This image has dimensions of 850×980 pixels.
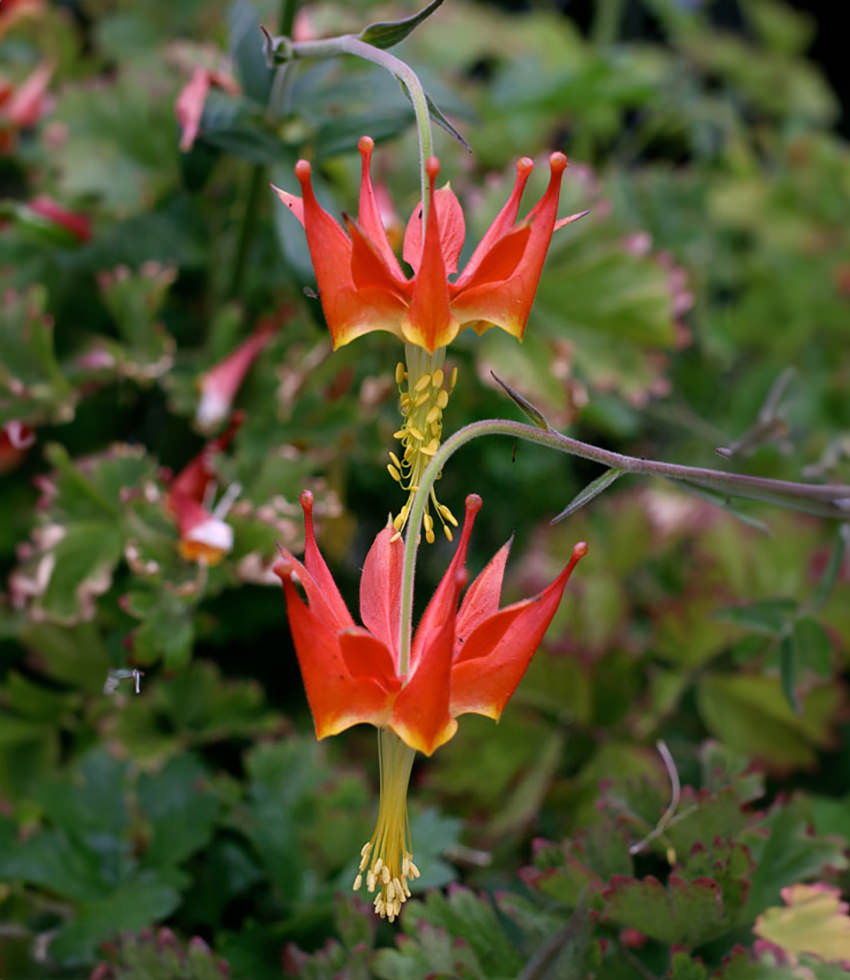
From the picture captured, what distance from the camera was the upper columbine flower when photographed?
0.43m

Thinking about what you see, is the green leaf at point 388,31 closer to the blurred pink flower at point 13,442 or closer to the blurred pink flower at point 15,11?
the blurred pink flower at point 13,442

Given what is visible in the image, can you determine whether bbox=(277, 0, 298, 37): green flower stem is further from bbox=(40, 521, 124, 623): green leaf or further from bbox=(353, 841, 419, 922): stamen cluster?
bbox=(353, 841, 419, 922): stamen cluster

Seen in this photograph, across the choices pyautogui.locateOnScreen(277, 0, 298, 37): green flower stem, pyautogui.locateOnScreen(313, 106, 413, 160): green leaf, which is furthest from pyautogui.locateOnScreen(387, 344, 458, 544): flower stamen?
pyautogui.locateOnScreen(277, 0, 298, 37): green flower stem

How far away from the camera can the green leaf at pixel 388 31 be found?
0.49m

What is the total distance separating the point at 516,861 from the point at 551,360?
1.37 ft

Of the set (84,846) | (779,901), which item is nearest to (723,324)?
(779,901)

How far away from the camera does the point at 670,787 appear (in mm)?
614

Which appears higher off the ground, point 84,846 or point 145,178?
point 145,178

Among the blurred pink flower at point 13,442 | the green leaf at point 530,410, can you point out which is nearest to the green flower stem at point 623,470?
the green leaf at point 530,410

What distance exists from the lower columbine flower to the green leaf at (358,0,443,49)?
0.25 meters

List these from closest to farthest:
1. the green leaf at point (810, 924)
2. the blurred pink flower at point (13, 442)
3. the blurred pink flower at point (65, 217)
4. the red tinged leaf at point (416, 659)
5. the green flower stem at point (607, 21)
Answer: the red tinged leaf at point (416, 659) < the green leaf at point (810, 924) < the blurred pink flower at point (13, 442) < the blurred pink flower at point (65, 217) < the green flower stem at point (607, 21)

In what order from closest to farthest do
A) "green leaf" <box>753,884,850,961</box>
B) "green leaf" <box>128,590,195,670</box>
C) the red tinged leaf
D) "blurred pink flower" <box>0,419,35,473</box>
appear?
the red tinged leaf, "green leaf" <box>753,884,850,961</box>, "green leaf" <box>128,590,195,670</box>, "blurred pink flower" <box>0,419,35,473</box>

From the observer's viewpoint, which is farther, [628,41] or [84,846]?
[628,41]

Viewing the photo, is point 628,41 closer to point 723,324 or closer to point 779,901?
point 723,324
